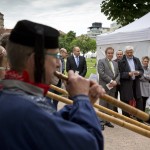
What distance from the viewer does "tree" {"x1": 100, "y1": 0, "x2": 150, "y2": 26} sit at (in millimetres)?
18719

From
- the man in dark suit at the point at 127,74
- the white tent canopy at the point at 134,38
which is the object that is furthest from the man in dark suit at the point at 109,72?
the white tent canopy at the point at 134,38

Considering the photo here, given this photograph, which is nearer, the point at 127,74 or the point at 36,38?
the point at 36,38

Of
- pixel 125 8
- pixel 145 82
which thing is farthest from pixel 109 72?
pixel 125 8

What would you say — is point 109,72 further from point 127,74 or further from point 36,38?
point 36,38

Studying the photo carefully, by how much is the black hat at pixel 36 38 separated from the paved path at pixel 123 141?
474 centimetres

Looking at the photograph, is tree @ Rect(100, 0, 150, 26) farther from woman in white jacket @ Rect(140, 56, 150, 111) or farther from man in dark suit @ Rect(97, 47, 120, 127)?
man in dark suit @ Rect(97, 47, 120, 127)

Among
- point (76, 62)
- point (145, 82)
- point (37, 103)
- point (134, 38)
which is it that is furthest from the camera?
point (134, 38)

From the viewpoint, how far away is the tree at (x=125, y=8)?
18.7 meters

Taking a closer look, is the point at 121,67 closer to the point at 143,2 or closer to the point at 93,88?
the point at 93,88

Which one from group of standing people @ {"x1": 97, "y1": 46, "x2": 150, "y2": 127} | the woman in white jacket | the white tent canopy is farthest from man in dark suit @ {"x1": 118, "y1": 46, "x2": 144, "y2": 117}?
the white tent canopy

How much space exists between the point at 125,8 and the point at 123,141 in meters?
13.4

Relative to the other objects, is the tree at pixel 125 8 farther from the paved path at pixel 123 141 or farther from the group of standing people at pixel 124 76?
the paved path at pixel 123 141

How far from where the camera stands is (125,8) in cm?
1894

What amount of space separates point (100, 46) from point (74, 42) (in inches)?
2980
